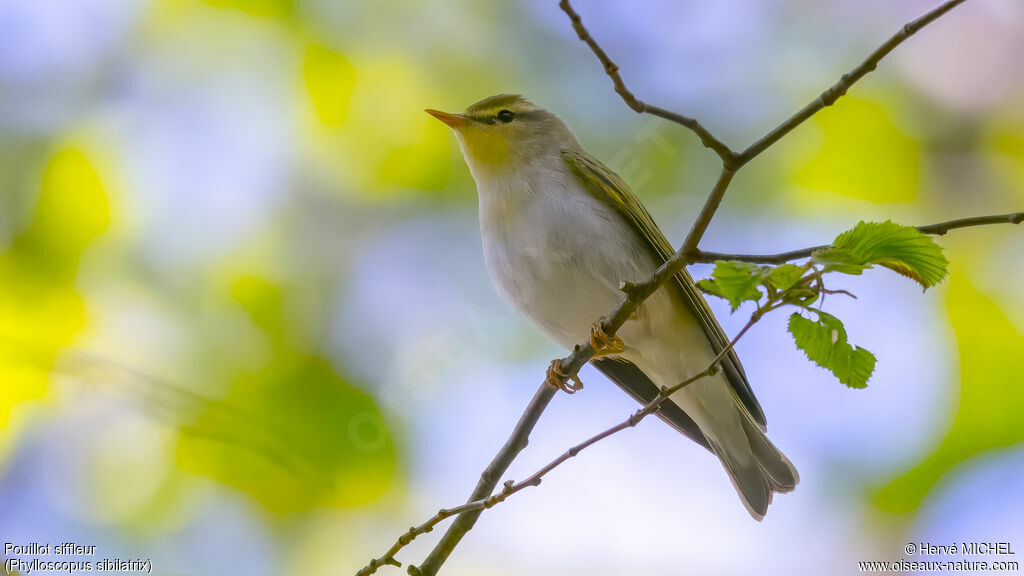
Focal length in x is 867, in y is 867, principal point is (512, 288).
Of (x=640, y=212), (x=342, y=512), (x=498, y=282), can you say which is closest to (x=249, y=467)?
Result: (x=342, y=512)

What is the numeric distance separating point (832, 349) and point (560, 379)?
1.18m

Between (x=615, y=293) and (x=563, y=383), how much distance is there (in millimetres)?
676

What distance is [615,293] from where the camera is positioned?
3783 mm

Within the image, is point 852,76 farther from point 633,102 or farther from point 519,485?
point 519,485

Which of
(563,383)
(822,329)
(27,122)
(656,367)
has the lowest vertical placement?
(822,329)

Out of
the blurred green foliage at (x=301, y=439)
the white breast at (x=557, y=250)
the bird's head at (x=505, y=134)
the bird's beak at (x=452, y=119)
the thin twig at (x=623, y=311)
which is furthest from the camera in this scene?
the blurred green foliage at (x=301, y=439)

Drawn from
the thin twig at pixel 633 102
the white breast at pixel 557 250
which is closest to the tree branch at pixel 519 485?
the thin twig at pixel 633 102

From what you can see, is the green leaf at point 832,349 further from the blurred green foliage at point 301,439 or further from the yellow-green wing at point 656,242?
the blurred green foliage at point 301,439

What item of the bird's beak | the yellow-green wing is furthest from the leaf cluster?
the bird's beak

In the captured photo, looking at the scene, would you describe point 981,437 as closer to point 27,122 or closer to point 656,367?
point 656,367

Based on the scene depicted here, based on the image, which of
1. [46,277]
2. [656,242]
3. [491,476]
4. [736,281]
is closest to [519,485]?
[491,476]

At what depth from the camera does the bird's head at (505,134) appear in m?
4.14

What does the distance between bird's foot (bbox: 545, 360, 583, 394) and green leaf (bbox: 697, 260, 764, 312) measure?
1171 mm

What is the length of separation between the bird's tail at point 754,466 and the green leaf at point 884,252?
6.85 feet
